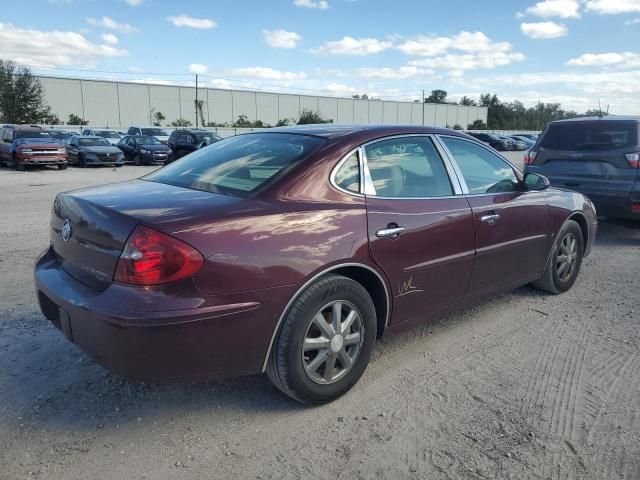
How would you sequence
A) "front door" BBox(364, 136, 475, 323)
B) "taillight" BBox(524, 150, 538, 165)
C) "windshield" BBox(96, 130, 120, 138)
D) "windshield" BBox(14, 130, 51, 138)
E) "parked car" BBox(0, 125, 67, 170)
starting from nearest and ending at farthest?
"front door" BBox(364, 136, 475, 323) < "taillight" BBox(524, 150, 538, 165) < "parked car" BBox(0, 125, 67, 170) < "windshield" BBox(14, 130, 51, 138) < "windshield" BBox(96, 130, 120, 138)

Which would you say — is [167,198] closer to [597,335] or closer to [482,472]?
[482,472]

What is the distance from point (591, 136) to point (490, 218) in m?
4.44

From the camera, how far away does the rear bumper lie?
8.04 ft

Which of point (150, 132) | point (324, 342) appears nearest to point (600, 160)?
point (324, 342)

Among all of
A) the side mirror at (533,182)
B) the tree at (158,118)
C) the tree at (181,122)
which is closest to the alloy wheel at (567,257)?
the side mirror at (533,182)

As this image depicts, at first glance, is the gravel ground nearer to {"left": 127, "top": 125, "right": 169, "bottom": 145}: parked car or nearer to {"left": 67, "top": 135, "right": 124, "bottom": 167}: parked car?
{"left": 67, "top": 135, "right": 124, "bottom": 167}: parked car

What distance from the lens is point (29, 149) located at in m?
19.3

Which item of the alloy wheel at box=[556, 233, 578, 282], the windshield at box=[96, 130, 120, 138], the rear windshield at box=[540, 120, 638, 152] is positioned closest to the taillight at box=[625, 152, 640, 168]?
the rear windshield at box=[540, 120, 638, 152]

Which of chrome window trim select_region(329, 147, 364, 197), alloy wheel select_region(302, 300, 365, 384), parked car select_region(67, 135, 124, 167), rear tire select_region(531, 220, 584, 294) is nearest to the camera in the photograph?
alloy wheel select_region(302, 300, 365, 384)

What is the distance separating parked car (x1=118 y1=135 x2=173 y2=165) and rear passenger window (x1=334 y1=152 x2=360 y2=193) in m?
21.7

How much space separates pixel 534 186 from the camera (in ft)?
14.5

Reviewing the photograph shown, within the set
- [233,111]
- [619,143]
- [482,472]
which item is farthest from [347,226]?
[233,111]

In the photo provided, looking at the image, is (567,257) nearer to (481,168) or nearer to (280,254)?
(481,168)

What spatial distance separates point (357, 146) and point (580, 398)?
2024 millimetres
